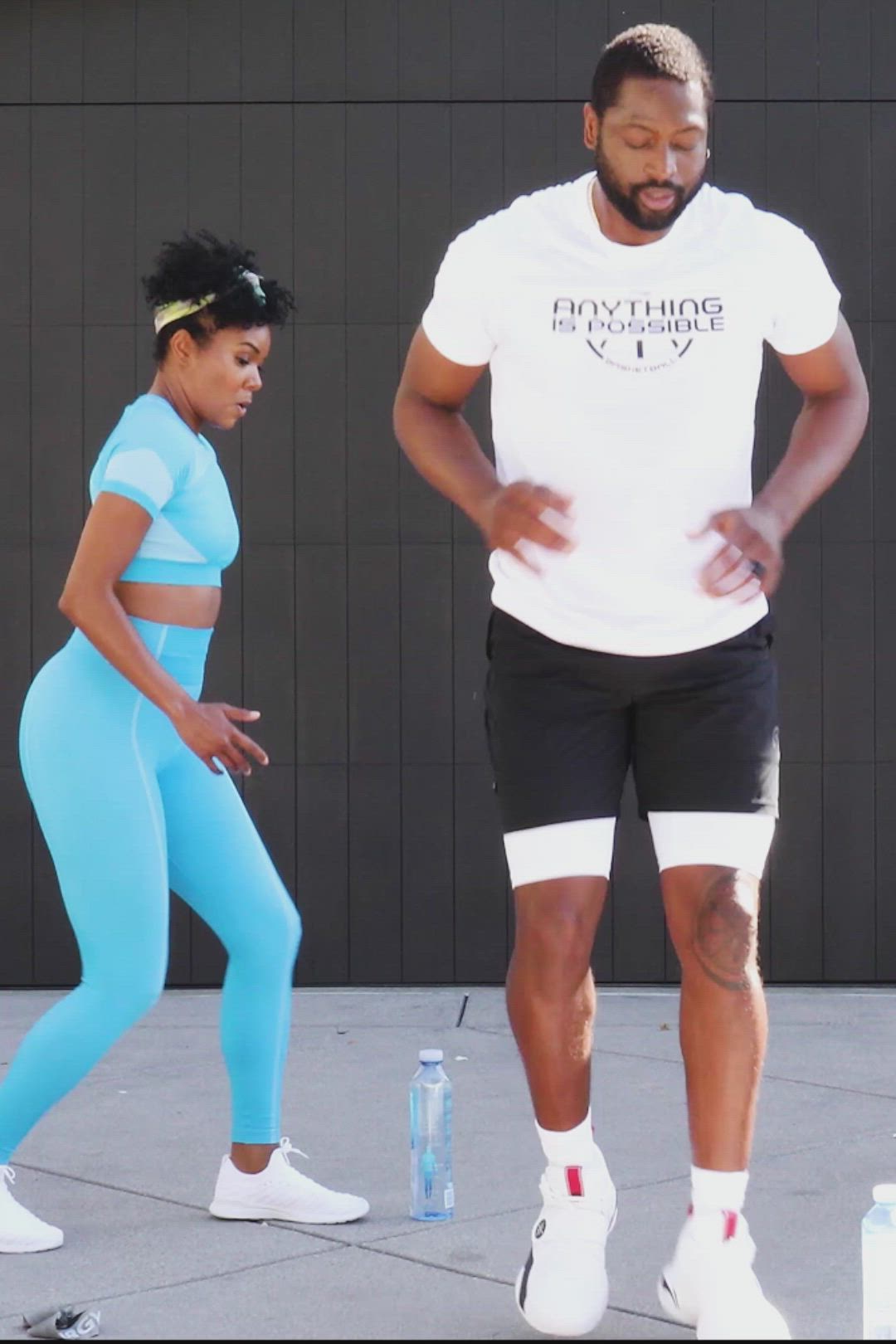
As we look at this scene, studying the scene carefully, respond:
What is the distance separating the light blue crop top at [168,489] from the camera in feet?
12.9

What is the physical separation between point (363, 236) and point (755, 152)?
149cm

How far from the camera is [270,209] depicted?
7.23 metres

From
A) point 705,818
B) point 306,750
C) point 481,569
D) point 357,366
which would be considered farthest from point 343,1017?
point 705,818

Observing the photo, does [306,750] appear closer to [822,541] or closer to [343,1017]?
[343,1017]

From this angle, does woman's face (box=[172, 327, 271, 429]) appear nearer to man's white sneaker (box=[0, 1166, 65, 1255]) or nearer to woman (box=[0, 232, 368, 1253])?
woman (box=[0, 232, 368, 1253])

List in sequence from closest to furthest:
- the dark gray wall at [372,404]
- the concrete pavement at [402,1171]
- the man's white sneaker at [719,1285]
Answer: the man's white sneaker at [719,1285] → the concrete pavement at [402,1171] → the dark gray wall at [372,404]

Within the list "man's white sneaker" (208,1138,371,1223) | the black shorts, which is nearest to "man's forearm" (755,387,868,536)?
the black shorts

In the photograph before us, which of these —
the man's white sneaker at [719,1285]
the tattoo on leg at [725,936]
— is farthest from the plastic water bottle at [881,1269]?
the tattoo on leg at [725,936]

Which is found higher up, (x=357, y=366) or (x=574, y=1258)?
(x=357, y=366)

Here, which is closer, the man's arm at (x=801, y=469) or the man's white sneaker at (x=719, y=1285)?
the man's white sneaker at (x=719, y=1285)

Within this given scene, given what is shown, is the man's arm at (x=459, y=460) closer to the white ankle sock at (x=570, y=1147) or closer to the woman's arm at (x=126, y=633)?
the woman's arm at (x=126, y=633)

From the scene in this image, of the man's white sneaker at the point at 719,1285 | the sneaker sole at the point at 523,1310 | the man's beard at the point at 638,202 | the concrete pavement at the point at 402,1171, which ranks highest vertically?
the man's beard at the point at 638,202

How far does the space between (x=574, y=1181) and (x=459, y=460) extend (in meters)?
1.23

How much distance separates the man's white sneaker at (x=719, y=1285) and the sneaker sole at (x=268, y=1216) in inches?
41.4
